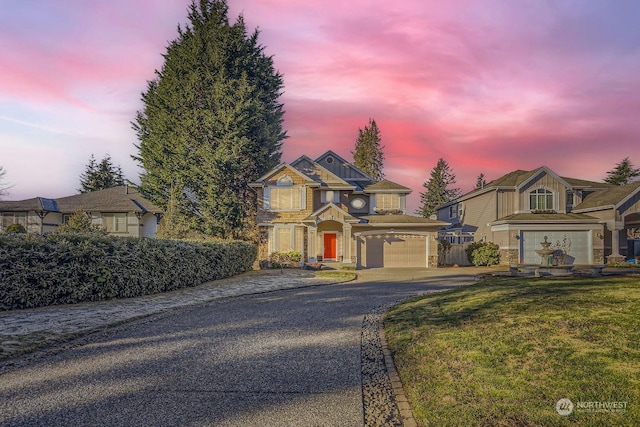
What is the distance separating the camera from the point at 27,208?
37438mm

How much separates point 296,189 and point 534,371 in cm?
2530

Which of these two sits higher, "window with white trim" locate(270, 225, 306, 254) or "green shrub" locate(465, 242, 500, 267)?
"window with white trim" locate(270, 225, 306, 254)

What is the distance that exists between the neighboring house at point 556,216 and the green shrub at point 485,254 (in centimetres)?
66

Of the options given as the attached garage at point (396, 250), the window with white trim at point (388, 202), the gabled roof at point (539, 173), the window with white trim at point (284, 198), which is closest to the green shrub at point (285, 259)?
the window with white trim at point (284, 198)

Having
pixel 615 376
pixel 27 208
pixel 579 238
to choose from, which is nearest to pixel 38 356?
pixel 615 376

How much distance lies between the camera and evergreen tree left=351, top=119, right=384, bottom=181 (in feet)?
229

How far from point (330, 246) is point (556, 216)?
58.2 feet

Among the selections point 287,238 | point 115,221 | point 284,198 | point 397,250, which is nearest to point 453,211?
point 397,250

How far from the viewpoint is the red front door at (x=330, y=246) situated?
29.6m

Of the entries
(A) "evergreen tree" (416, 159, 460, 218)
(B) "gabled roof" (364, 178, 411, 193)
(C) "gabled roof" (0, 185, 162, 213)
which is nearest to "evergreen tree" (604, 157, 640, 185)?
(A) "evergreen tree" (416, 159, 460, 218)

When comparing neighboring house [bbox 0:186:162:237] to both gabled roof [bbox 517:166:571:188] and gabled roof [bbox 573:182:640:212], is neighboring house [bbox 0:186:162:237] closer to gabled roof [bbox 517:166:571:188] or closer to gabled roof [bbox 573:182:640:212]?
gabled roof [bbox 517:166:571:188]

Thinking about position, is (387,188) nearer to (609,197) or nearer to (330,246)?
(330,246)

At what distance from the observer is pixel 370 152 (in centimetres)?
7050

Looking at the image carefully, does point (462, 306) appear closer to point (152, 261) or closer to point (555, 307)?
point (555, 307)
